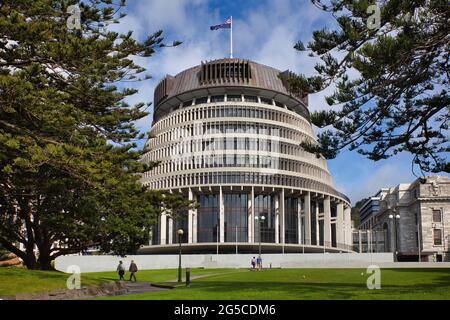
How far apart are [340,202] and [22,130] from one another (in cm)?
8355

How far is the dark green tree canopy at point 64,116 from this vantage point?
2150 cm

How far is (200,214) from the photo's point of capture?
88.1 m

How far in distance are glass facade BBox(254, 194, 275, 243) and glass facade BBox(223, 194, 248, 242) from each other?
194 centimetres

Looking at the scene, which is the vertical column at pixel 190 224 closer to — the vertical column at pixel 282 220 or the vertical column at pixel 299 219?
the vertical column at pixel 282 220

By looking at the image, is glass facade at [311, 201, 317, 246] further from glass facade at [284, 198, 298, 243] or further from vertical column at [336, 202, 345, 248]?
vertical column at [336, 202, 345, 248]

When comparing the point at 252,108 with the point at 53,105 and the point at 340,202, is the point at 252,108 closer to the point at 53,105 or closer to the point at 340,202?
the point at 340,202

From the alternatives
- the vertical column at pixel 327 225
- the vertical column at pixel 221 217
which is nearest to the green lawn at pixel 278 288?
the vertical column at pixel 221 217

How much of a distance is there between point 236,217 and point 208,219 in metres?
4.86

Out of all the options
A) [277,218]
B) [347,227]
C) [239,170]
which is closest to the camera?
[239,170]

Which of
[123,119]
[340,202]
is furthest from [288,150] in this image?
[123,119]

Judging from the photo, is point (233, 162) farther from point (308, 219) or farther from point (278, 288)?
point (278, 288)

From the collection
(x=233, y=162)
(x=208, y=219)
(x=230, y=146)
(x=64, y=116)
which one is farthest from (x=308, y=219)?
(x=64, y=116)

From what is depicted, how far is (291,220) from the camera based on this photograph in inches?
3541

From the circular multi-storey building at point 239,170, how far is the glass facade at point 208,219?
173 millimetres
